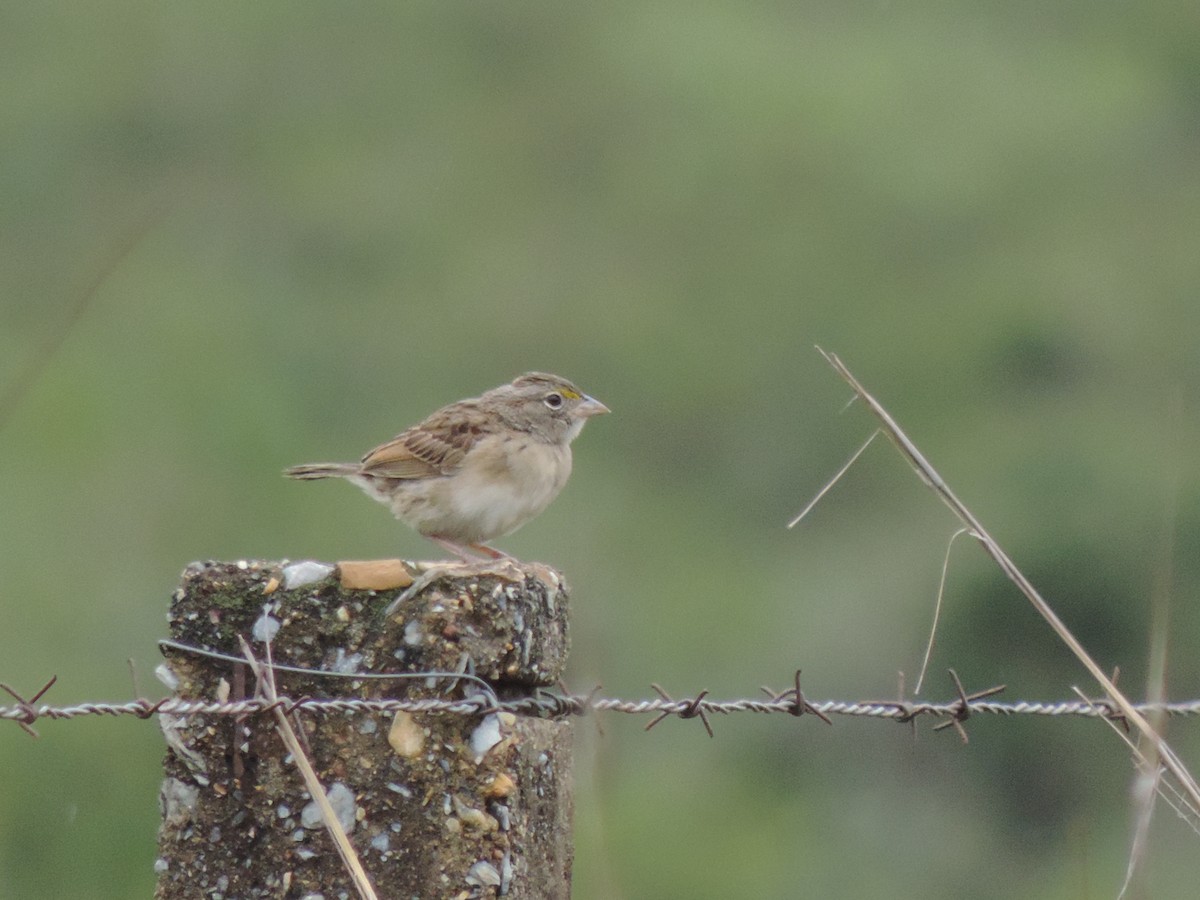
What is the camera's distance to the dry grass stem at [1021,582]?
11.1ft

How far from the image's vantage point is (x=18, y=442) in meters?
18.2

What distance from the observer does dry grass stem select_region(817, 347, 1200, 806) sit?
11.1ft

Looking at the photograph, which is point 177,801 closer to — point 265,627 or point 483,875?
point 265,627

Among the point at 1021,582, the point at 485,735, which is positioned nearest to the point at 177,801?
the point at 485,735

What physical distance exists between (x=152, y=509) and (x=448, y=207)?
9620mm

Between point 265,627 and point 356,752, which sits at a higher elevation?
point 265,627

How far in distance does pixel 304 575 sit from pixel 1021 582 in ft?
4.20

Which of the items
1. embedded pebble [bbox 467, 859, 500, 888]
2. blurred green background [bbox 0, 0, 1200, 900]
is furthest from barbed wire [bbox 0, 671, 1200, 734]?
blurred green background [bbox 0, 0, 1200, 900]

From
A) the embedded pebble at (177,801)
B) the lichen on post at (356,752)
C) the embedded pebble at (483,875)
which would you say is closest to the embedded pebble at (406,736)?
the lichen on post at (356,752)

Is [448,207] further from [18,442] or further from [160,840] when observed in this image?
[160,840]

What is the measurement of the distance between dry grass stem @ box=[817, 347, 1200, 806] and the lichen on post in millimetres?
748

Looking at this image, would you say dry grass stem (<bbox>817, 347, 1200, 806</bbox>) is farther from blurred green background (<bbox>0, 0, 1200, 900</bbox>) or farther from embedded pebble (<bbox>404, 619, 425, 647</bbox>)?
blurred green background (<bbox>0, 0, 1200, 900</bbox>)

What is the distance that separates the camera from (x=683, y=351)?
24.6 meters

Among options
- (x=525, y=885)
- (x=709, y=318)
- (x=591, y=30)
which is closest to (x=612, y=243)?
(x=709, y=318)
